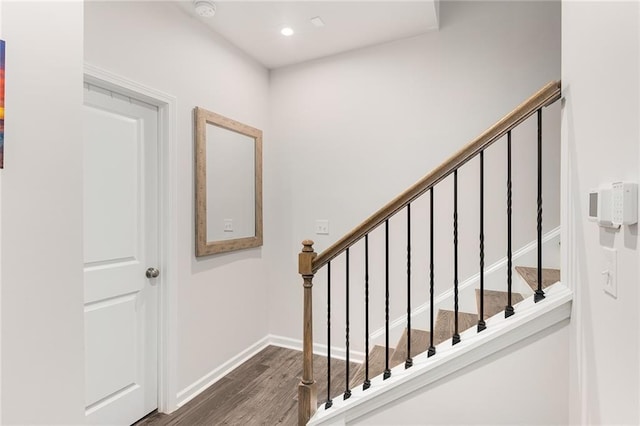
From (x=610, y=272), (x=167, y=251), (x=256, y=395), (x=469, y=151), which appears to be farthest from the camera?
(x=256, y=395)

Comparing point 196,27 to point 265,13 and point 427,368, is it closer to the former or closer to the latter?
point 265,13

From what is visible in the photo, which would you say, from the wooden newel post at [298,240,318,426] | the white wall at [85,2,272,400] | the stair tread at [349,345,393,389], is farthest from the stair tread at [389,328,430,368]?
the white wall at [85,2,272,400]

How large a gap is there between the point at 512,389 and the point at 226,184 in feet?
7.45

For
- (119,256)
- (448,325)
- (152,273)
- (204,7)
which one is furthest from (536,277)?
(204,7)

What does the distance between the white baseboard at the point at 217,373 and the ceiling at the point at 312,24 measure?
2.62 m

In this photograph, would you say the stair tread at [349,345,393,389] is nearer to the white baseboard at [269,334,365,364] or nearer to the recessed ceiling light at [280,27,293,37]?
the white baseboard at [269,334,365,364]

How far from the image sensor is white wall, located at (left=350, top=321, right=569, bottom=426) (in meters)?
1.29

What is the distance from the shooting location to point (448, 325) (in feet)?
6.99

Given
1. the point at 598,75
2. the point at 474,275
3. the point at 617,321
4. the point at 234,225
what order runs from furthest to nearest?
the point at 234,225
the point at 474,275
the point at 598,75
the point at 617,321

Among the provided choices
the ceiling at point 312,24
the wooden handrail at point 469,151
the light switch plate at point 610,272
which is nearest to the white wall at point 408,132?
the ceiling at point 312,24

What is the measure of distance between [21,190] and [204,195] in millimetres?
1386

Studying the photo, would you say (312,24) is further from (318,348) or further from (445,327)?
(318,348)

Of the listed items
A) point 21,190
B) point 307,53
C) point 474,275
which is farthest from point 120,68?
point 474,275

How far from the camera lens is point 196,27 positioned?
239 centimetres
